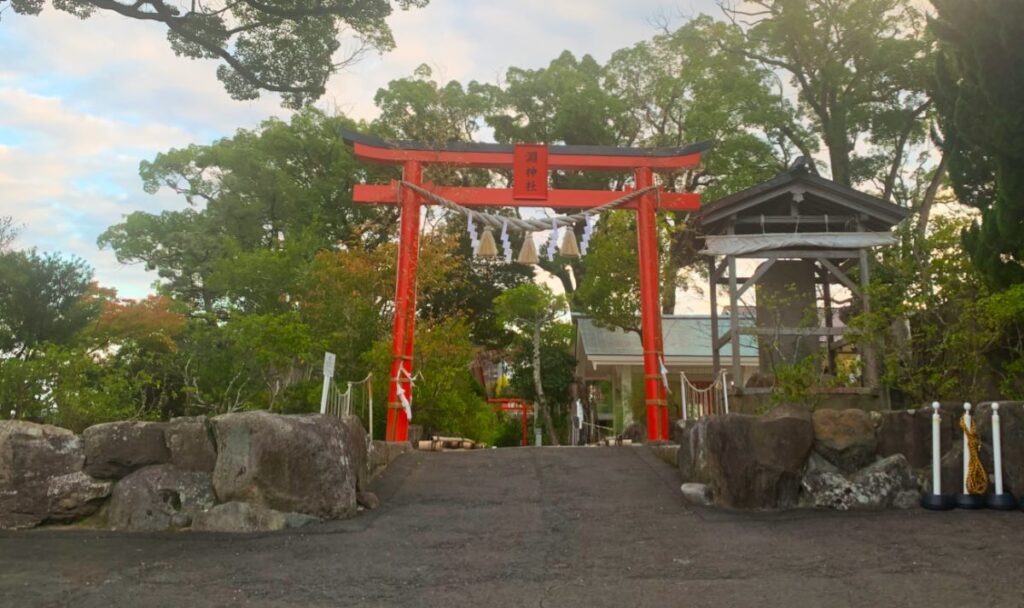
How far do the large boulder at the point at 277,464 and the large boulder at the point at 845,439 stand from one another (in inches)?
158

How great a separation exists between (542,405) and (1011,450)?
46.9 ft

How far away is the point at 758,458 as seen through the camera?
6.68 metres

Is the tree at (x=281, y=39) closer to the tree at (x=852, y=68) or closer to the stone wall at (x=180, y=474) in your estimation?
the stone wall at (x=180, y=474)

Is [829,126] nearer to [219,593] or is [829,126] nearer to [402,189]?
[402,189]

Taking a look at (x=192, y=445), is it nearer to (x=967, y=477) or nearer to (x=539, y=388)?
(x=967, y=477)

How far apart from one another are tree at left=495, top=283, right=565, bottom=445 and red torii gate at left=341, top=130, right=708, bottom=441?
723 centimetres

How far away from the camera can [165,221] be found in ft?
78.5

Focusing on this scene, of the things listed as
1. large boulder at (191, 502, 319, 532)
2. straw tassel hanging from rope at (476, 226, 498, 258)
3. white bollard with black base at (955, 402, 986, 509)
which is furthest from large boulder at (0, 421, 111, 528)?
white bollard with black base at (955, 402, 986, 509)

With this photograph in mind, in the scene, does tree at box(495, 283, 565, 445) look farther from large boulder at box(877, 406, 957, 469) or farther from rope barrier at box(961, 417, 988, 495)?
rope barrier at box(961, 417, 988, 495)

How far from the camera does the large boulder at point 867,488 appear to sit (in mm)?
6594

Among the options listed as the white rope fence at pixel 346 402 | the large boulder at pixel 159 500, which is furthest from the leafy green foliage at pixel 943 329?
the large boulder at pixel 159 500

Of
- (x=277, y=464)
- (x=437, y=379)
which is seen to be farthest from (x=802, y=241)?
(x=277, y=464)

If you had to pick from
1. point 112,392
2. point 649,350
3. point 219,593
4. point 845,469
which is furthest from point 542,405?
point 219,593

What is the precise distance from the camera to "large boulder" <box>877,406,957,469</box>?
6.98 meters
